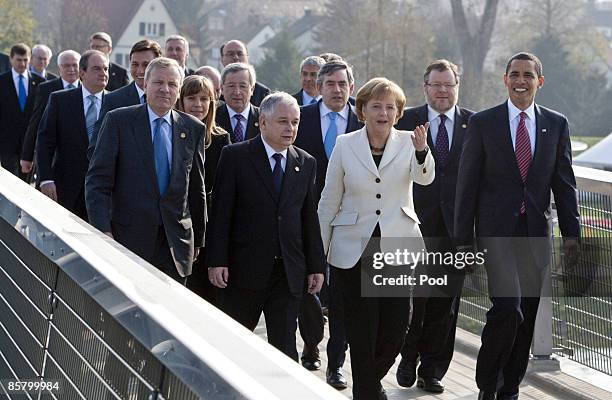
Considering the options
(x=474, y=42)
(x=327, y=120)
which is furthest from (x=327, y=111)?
(x=474, y=42)

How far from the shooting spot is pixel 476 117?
7.29 metres

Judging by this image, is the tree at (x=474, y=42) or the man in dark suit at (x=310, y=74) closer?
the man in dark suit at (x=310, y=74)

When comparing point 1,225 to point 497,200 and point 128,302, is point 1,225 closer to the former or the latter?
point 128,302

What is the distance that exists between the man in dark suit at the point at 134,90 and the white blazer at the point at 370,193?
1.99 m

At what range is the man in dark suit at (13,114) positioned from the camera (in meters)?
14.9

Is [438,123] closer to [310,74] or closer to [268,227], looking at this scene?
[268,227]

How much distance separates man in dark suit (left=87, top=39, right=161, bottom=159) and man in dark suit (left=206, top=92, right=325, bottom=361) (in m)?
1.66

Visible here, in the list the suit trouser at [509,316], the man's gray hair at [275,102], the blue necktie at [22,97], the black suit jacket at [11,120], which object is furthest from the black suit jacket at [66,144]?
the blue necktie at [22,97]

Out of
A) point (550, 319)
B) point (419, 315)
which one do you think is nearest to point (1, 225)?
point (419, 315)

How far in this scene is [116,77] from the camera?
1240cm

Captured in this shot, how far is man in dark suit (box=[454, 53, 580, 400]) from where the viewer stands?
281 inches

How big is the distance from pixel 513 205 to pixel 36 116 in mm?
6434

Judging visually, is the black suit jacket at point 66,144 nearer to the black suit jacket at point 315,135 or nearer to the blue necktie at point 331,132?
the black suit jacket at point 315,135

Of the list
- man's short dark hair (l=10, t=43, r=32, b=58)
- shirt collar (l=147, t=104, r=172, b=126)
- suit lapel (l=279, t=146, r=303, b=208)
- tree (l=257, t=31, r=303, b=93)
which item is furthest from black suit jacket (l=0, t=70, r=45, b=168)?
tree (l=257, t=31, r=303, b=93)
